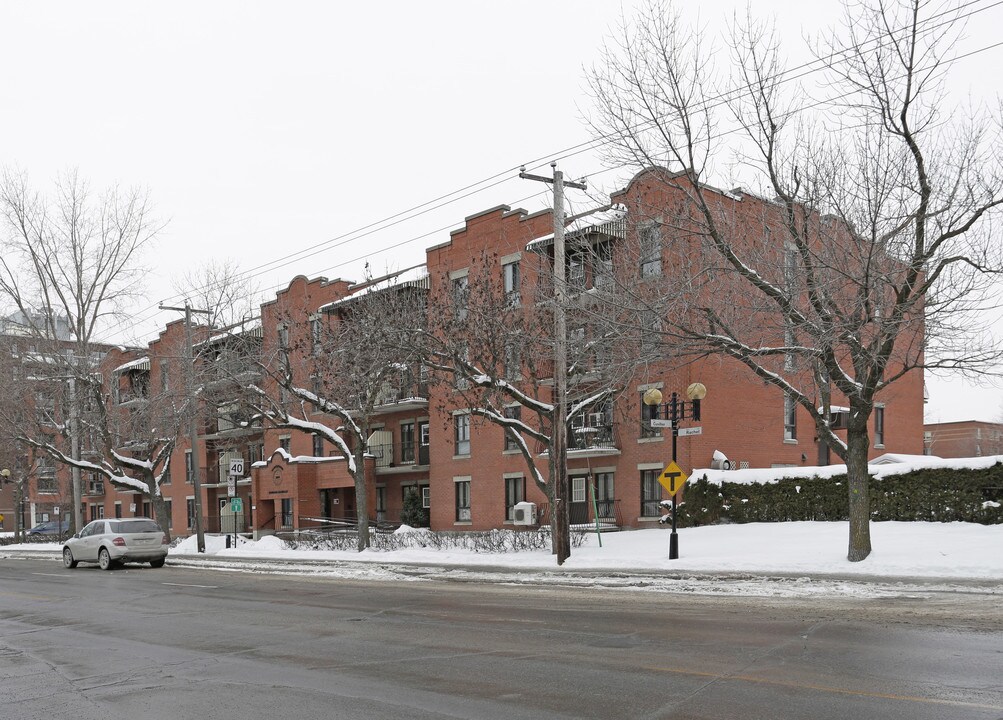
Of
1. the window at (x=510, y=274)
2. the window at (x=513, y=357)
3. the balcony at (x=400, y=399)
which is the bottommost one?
the balcony at (x=400, y=399)

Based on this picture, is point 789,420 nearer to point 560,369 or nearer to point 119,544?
point 560,369

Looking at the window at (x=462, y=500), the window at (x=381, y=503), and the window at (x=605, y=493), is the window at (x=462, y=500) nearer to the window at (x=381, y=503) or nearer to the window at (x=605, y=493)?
the window at (x=381, y=503)

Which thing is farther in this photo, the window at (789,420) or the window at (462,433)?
the window at (462,433)

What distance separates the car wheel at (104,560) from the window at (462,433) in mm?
15960

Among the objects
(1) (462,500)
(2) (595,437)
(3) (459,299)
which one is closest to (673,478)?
(3) (459,299)

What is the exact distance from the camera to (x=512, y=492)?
3819 centimetres

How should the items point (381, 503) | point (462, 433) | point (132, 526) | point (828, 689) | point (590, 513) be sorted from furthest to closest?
point (381, 503), point (462, 433), point (590, 513), point (132, 526), point (828, 689)

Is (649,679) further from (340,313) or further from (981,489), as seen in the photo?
(340,313)

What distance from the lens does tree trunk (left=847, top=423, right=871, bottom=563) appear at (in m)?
18.9

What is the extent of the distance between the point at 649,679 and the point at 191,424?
3029cm

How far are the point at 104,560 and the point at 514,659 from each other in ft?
74.5

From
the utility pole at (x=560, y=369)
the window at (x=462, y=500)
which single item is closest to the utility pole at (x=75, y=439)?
the window at (x=462, y=500)

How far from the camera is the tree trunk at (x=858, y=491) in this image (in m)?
18.9

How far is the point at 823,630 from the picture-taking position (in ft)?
34.8
